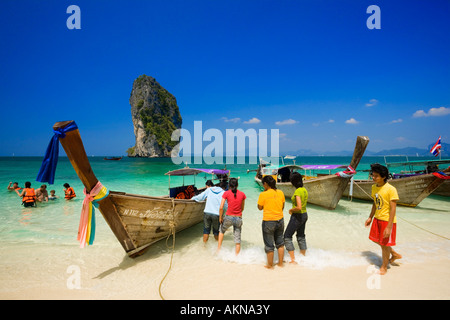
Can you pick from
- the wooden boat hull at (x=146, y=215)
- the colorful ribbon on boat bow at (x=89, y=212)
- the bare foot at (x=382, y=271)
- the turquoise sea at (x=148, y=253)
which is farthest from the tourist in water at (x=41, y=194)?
the bare foot at (x=382, y=271)

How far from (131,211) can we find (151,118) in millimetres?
81175

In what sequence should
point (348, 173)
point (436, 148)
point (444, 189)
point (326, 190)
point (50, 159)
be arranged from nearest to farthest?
point (50, 159), point (348, 173), point (326, 190), point (444, 189), point (436, 148)

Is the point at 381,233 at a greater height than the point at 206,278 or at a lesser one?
greater

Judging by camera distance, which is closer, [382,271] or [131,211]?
[382,271]

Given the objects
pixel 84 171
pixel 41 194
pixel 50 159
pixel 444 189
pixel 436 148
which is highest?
pixel 436 148

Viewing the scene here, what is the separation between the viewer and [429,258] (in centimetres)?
475

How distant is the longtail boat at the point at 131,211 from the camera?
323 centimetres

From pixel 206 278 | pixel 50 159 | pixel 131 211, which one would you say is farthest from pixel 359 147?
pixel 50 159

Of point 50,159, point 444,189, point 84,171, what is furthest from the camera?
point 444,189

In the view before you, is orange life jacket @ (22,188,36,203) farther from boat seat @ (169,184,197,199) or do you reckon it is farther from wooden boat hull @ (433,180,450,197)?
wooden boat hull @ (433,180,450,197)

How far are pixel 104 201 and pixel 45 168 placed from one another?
41.8 inches

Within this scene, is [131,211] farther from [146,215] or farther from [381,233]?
[381,233]

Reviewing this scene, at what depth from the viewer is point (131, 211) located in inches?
170
